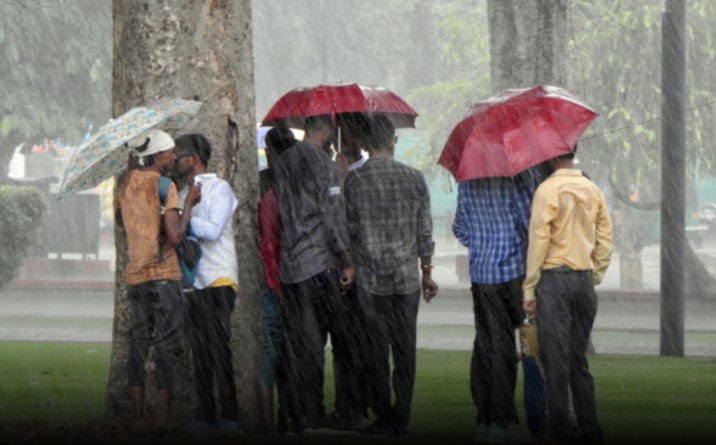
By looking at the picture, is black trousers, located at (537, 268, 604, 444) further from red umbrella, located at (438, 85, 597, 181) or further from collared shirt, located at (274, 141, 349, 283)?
collared shirt, located at (274, 141, 349, 283)

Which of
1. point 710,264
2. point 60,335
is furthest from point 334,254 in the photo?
point 710,264

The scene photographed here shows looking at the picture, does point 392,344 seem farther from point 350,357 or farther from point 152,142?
point 152,142

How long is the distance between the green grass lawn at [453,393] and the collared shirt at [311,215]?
981mm

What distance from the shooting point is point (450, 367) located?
1491cm

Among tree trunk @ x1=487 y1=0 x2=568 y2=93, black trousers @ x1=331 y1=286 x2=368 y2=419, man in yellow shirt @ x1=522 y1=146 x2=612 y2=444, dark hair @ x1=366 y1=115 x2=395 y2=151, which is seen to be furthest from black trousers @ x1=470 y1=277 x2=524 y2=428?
tree trunk @ x1=487 y1=0 x2=568 y2=93

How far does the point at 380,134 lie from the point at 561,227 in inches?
53.0

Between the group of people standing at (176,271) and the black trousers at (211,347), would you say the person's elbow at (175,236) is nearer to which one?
the group of people standing at (176,271)

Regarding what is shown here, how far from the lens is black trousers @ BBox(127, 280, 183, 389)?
28.5 ft

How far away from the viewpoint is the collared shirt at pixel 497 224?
8.74 metres

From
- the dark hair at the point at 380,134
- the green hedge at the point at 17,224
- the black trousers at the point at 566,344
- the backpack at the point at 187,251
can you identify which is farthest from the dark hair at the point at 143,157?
the green hedge at the point at 17,224

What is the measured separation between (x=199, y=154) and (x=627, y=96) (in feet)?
76.5

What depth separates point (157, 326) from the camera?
28.6 feet

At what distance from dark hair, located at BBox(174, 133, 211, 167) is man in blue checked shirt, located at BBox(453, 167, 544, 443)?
148 centimetres

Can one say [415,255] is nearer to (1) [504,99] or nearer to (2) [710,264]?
(1) [504,99]
